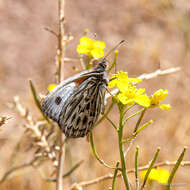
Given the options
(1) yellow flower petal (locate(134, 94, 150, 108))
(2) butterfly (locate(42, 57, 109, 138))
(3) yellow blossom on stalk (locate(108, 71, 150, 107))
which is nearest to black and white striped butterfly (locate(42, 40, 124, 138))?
(2) butterfly (locate(42, 57, 109, 138))

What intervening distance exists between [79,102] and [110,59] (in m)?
3.09

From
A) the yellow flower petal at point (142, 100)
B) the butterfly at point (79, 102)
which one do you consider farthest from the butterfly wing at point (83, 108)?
the yellow flower petal at point (142, 100)

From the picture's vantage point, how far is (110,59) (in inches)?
179

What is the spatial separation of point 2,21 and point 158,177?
178 inches

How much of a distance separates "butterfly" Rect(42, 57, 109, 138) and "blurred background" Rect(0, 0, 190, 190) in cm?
215

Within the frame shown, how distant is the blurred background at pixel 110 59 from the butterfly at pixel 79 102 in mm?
2152

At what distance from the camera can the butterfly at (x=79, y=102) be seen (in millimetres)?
1389

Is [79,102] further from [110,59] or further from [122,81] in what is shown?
[110,59]

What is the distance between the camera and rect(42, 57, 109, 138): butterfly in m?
1.39

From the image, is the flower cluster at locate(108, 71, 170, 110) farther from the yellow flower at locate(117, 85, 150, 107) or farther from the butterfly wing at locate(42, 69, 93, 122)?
the butterfly wing at locate(42, 69, 93, 122)

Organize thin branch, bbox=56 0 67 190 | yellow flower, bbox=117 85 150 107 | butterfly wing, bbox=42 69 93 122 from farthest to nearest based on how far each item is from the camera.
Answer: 1. thin branch, bbox=56 0 67 190
2. butterfly wing, bbox=42 69 93 122
3. yellow flower, bbox=117 85 150 107

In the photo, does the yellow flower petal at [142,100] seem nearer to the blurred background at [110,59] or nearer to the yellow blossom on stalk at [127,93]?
the yellow blossom on stalk at [127,93]

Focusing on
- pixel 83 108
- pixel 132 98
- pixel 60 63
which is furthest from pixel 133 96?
pixel 60 63

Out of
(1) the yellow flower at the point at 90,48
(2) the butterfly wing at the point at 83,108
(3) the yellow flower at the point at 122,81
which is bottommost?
(2) the butterfly wing at the point at 83,108
